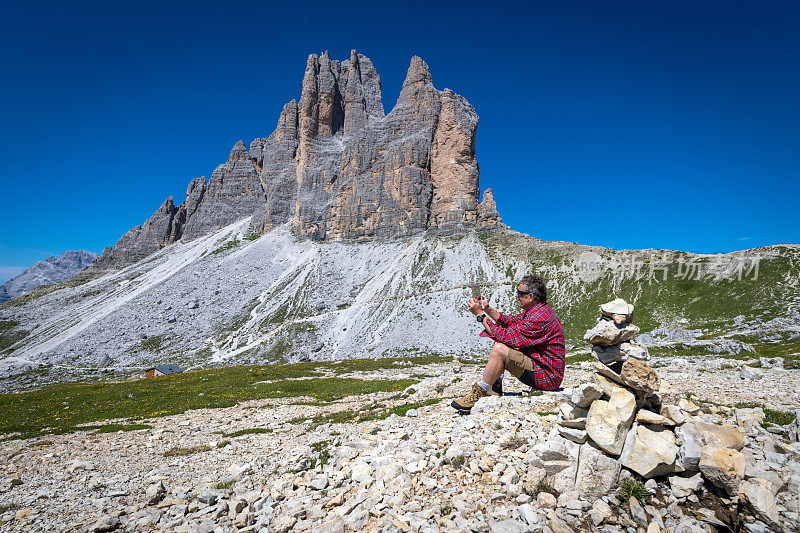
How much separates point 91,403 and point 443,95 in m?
107

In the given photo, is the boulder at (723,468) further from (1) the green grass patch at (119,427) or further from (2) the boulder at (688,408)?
(1) the green grass patch at (119,427)

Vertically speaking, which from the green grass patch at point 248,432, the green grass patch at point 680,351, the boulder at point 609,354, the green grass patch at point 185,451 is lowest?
the green grass patch at point 248,432

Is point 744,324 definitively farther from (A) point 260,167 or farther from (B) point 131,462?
(A) point 260,167

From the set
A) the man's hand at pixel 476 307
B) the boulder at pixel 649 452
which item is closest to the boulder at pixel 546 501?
the boulder at pixel 649 452

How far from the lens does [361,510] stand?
263 inches

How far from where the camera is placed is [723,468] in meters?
5.63

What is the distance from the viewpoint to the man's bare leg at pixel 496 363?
9.11 meters

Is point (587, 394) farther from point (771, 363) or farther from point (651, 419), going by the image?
point (771, 363)

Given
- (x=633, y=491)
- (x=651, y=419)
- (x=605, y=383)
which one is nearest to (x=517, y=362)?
(x=605, y=383)

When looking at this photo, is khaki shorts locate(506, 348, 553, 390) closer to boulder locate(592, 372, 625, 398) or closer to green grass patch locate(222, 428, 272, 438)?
boulder locate(592, 372, 625, 398)

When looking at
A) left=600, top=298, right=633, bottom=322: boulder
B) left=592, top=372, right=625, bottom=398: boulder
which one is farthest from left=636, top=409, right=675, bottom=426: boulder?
left=600, top=298, right=633, bottom=322: boulder

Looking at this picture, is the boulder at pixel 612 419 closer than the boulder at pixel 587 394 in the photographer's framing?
Yes

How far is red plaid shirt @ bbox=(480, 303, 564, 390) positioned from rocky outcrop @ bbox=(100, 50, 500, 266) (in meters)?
83.7

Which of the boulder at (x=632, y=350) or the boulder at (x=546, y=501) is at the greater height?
the boulder at (x=632, y=350)
